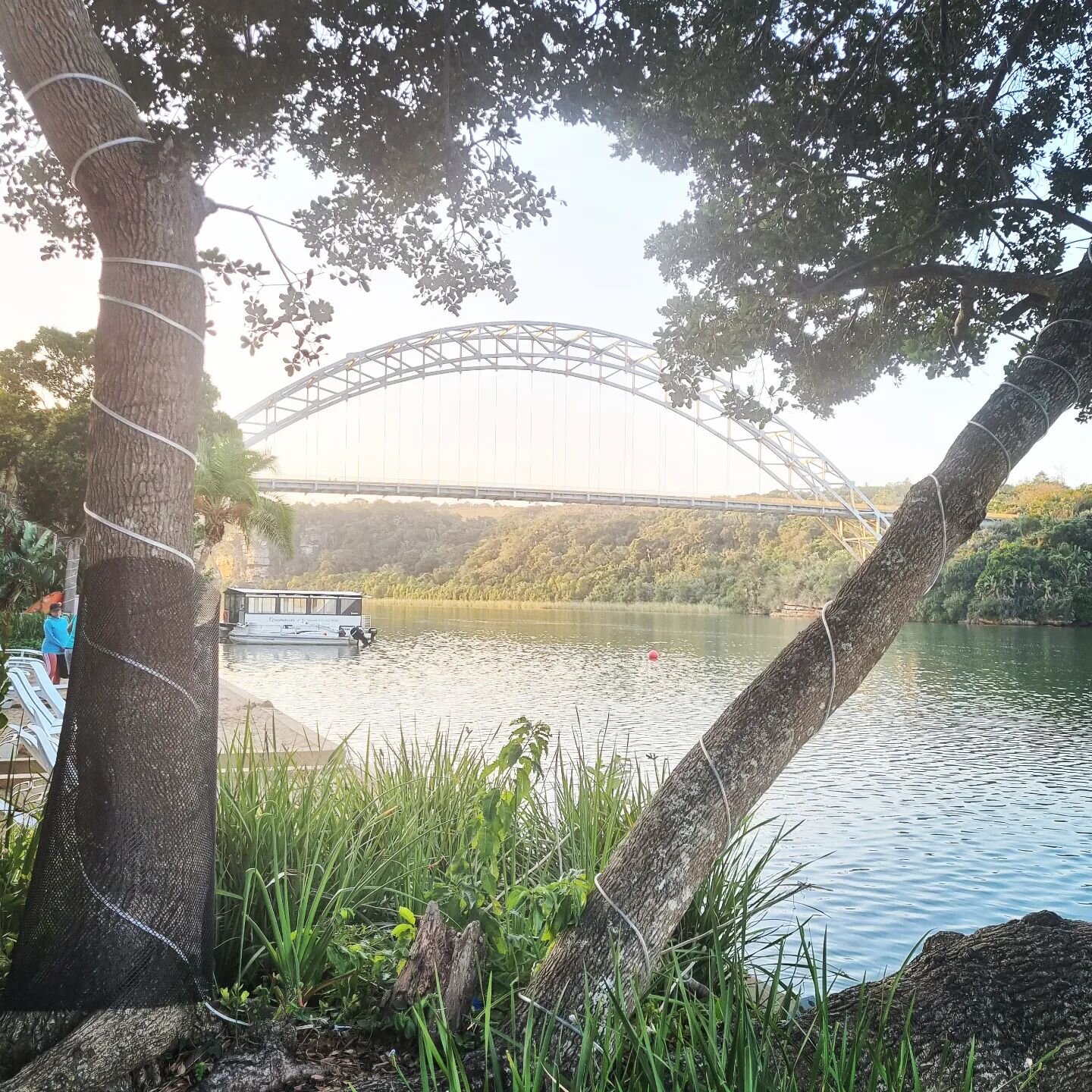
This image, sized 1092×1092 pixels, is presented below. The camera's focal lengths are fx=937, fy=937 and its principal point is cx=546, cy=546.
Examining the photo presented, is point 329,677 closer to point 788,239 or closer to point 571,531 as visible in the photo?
point 788,239

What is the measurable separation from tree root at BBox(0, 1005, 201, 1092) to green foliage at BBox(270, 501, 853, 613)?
4306cm

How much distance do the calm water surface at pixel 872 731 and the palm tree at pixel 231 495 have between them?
284 centimetres

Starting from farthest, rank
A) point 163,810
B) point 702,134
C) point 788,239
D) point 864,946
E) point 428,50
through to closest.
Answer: point 864,946 < point 702,134 < point 788,239 < point 428,50 < point 163,810

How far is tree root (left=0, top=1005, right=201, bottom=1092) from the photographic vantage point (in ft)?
5.06

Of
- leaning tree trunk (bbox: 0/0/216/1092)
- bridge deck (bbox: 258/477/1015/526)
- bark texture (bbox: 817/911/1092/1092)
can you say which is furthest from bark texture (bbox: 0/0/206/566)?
bridge deck (bbox: 258/477/1015/526)

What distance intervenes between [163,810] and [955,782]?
26.0ft

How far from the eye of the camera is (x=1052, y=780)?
27.1ft

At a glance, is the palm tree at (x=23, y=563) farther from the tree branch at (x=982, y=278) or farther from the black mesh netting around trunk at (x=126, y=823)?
the tree branch at (x=982, y=278)

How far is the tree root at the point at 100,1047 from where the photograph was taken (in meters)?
1.54

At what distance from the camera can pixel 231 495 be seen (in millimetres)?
19312

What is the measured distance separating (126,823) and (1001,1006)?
1745 mm

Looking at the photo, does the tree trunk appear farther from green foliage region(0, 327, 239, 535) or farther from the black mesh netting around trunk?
green foliage region(0, 327, 239, 535)

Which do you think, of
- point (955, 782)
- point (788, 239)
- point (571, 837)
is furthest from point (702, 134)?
point (955, 782)

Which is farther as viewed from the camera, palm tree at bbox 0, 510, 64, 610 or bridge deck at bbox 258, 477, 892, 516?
bridge deck at bbox 258, 477, 892, 516
